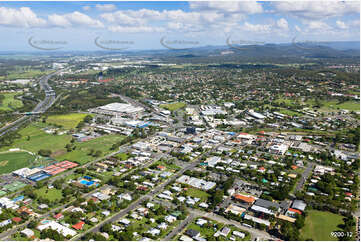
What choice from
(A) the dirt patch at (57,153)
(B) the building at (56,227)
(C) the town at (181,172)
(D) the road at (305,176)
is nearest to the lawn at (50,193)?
(C) the town at (181,172)

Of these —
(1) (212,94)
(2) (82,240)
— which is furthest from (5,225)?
(1) (212,94)

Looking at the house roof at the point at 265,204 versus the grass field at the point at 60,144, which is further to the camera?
the grass field at the point at 60,144

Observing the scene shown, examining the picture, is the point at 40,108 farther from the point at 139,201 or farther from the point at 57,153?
the point at 139,201

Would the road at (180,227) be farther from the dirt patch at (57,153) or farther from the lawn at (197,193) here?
the dirt patch at (57,153)

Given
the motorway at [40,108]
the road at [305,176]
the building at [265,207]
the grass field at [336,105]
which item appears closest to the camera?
the building at [265,207]

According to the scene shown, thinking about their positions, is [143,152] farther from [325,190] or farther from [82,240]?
[325,190]

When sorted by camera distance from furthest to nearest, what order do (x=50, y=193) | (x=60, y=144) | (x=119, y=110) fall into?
(x=119, y=110)
(x=60, y=144)
(x=50, y=193)

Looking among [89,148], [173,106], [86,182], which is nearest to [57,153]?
[89,148]
